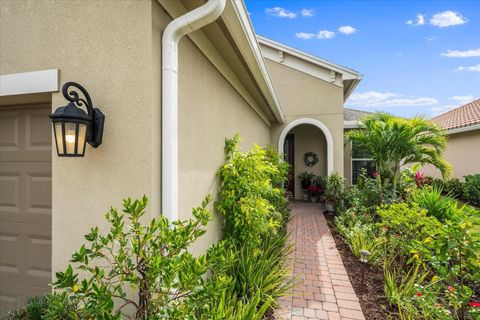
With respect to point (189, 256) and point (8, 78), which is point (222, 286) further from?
point (8, 78)

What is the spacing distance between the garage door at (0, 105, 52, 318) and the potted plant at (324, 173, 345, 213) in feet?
27.8

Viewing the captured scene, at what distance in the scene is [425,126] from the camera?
7336mm

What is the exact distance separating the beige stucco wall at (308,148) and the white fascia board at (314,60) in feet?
9.32

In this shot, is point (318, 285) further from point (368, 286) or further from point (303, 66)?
point (303, 66)

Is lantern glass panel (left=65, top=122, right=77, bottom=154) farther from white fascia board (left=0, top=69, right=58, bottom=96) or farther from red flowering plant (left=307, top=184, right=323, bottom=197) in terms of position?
red flowering plant (left=307, top=184, right=323, bottom=197)

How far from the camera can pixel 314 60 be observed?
10.6m

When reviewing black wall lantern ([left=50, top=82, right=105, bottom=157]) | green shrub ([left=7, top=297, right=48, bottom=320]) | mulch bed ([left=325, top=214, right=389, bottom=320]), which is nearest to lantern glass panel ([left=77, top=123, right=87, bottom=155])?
black wall lantern ([left=50, top=82, right=105, bottom=157])

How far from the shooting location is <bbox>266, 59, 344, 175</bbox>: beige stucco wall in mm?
10656

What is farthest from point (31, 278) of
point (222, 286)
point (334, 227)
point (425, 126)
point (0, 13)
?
point (425, 126)

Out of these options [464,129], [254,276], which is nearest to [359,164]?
[464,129]

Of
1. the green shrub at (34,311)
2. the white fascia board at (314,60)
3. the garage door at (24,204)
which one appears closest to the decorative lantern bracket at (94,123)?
the garage door at (24,204)

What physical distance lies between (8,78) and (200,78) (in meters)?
1.94

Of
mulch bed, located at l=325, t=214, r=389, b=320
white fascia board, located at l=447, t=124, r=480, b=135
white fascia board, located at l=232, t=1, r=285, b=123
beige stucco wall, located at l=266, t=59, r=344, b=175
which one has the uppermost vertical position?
beige stucco wall, located at l=266, t=59, r=344, b=175

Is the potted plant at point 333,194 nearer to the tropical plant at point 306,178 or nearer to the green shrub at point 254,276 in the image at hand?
the tropical plant at point 306,178
